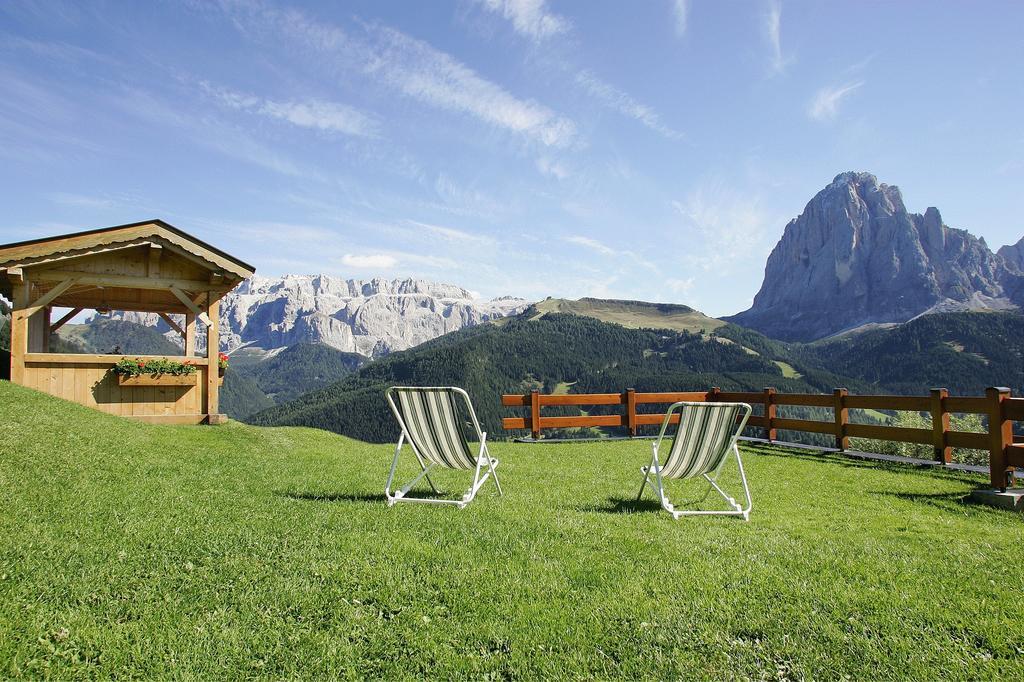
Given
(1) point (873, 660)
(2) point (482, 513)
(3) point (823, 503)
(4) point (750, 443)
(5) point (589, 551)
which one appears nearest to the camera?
(1) point (873, 660)

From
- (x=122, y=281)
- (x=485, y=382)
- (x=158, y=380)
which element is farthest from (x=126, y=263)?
(x=485, y=382)

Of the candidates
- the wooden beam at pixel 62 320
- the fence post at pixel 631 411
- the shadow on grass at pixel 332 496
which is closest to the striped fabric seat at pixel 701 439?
the shadow on grass at pixel 332 496

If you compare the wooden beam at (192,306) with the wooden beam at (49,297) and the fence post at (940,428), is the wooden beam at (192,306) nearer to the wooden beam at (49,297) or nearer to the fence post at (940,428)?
the wooden beam at (49,297)

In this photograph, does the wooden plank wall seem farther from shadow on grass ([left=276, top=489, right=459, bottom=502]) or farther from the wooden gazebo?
shadow on grass ([left=276, top=489, right=459, bottom=502])

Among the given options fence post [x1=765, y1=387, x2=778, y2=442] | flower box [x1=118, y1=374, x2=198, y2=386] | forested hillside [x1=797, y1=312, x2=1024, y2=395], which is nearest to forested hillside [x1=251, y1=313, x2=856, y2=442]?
forested hillside [x1=797, y1=312, x2=1024, y2=395]

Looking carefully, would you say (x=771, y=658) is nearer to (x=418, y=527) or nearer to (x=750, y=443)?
(x=418, y=527)

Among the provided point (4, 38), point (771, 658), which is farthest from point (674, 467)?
point (4, 38)

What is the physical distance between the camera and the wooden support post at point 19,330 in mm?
11352

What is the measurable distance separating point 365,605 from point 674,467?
12.7ft

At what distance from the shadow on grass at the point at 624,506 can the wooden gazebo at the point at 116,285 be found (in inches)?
367

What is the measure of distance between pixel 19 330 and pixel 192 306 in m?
3.17

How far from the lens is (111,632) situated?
288 centimetres

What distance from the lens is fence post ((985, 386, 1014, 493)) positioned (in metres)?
7.39

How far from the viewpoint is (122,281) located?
12.7 m
